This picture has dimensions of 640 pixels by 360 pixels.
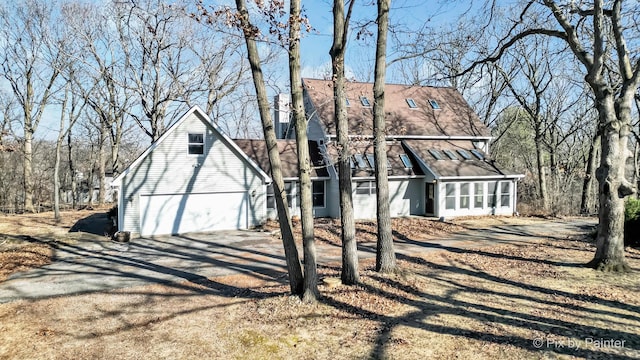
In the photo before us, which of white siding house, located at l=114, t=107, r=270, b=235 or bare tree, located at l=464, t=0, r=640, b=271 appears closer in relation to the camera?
bare tree, located at l=464, t=0, r=640, b=271

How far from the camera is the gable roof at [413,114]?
2266 cm

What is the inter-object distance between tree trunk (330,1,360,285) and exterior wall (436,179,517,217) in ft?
44.5

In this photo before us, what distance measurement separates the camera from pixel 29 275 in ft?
35.0

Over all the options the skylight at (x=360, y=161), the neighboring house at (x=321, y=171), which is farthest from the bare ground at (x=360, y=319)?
the skylight at (x=360, y=161)

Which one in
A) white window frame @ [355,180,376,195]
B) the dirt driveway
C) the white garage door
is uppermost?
white window frame @ [355,180,376,195]

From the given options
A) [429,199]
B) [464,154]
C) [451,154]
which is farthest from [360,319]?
[464,154]


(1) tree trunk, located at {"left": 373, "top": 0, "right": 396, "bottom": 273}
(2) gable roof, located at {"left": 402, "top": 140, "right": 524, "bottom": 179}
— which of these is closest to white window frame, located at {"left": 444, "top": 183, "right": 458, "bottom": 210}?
(2) gable roof, located at {"left": 402, "top": 140, "right": 524, "bottom": 179}

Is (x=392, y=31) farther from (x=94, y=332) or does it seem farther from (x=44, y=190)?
(x=44, y=190)

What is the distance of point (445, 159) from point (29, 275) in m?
19.6

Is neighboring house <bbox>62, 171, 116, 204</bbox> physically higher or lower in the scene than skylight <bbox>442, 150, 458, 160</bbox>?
lower

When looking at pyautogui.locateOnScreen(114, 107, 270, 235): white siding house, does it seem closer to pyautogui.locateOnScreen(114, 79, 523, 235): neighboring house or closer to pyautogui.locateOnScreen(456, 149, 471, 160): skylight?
pyautogui.locateOnScreen(114, 79, 523, 235): neighboring house

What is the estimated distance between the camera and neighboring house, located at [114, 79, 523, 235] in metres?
17.4

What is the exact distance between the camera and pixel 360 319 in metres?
6.69

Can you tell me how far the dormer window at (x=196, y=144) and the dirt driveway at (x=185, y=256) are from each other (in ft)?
12.8
